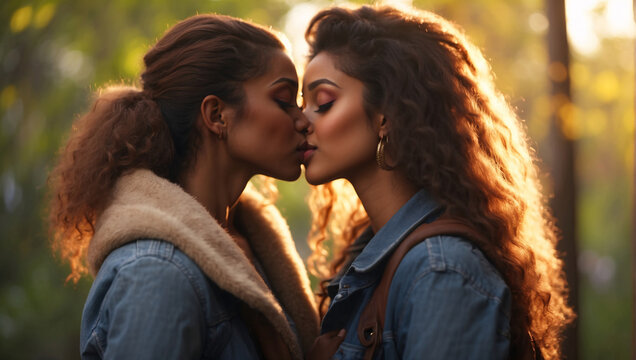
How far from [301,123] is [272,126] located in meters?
0.14

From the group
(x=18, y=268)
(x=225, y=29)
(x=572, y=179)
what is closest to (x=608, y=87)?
(x=572, y=179)

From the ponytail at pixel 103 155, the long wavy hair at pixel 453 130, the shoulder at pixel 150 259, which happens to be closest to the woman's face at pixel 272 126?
the long wavy hair at pixel 453 130

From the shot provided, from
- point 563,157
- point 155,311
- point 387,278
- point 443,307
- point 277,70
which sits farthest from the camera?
point 563,157

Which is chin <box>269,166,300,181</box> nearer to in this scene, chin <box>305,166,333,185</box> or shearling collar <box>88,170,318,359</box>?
chin <box>305,166,333,185</box>

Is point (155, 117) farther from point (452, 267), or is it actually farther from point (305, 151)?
point (452, 267)

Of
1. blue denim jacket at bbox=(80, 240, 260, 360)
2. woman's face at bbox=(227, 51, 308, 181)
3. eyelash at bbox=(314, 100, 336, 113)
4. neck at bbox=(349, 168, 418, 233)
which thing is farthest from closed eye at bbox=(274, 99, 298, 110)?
blue denim jacket at bbox=(80, 240, 260, 360)

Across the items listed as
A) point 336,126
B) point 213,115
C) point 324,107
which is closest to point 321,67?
point 324,107

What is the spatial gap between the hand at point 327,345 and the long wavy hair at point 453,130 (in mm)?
675

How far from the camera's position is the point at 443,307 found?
199 centimetres

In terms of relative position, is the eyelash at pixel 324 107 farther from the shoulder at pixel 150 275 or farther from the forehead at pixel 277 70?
the shoulder at pixel 150 275

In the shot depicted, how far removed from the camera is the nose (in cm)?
275

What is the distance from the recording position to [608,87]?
4918mm

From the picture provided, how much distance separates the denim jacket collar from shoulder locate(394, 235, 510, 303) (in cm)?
17

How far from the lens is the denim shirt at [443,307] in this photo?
196 cm
